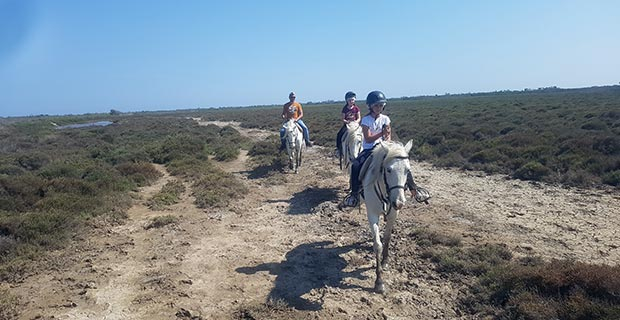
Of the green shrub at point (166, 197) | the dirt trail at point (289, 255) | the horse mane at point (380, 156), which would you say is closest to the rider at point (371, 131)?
the horse mane at point (380, 156)

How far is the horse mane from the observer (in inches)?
205

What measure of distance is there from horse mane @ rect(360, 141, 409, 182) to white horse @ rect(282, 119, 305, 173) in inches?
316

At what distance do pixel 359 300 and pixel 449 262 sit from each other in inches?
73.6

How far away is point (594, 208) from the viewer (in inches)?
347

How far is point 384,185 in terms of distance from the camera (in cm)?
551

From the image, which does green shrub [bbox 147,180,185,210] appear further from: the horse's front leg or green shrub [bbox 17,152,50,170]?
green shrub [bbox 17,152,50,170]

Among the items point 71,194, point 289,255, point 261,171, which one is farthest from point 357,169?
point 261,171

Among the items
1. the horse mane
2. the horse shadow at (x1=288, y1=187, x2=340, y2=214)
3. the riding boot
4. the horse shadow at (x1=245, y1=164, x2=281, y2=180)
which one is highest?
the horse mane

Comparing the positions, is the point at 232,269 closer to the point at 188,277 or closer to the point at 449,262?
the point at 188,277

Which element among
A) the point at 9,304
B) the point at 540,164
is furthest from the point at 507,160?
the point at 9,304

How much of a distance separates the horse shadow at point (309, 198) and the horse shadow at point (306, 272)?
237 cm

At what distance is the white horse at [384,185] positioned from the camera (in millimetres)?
4980

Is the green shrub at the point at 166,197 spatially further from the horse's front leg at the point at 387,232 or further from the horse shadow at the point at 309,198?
the horse's front leg at the point at 387,232

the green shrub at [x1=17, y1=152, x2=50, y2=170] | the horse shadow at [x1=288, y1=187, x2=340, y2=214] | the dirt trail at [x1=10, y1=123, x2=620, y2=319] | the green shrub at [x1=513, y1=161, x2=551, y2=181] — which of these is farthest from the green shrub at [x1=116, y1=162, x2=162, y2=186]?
the green shrub at [x1=513, y1=161, x2=551, y2=181]
